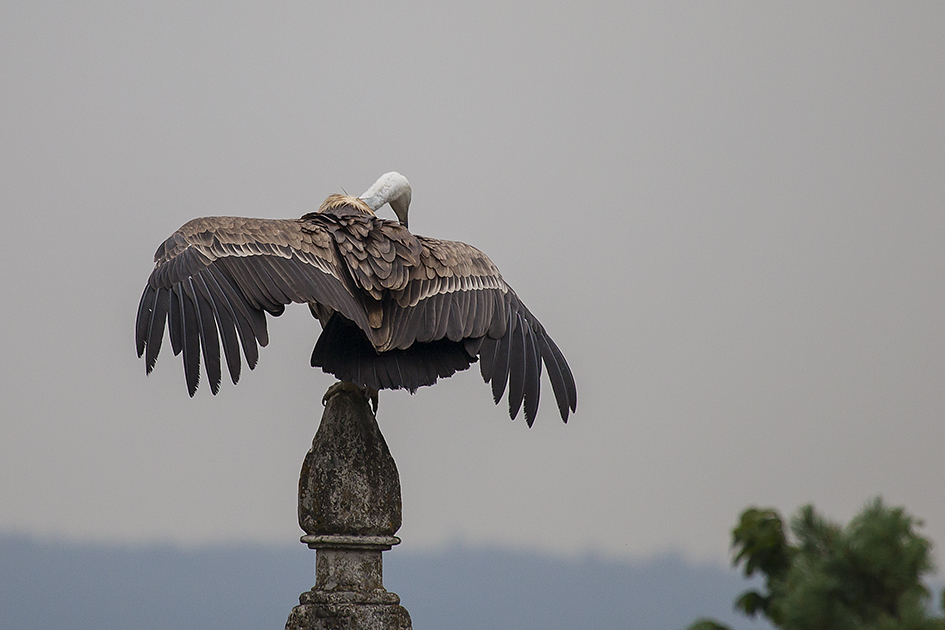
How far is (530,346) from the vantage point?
800 cm

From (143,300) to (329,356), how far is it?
4.03 ft

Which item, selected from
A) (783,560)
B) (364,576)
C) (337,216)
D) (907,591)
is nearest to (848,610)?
(907,591)

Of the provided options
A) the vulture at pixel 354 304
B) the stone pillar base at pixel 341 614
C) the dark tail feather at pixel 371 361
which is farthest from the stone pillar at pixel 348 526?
the vulture at pixel 354 304

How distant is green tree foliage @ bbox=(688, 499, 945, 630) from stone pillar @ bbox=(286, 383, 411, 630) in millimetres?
3801

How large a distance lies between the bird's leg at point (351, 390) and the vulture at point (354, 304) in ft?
0.10

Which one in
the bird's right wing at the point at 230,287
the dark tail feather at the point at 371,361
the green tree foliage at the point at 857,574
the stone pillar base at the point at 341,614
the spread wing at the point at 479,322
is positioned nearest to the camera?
the green tree foliage at the point at 857,574

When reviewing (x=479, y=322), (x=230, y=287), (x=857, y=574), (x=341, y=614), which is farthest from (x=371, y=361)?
(x=857, y=574)

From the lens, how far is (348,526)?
7.05 meters

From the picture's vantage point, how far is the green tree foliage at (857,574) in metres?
3.37

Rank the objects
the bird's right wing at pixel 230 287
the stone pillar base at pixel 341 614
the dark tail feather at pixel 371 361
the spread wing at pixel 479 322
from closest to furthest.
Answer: the stone pillar base at pixel 341 614 → the bird's right wing at pixel 230 287 → the dark tail feather at pixel 371 361 → the spread wing at pixel 479 322

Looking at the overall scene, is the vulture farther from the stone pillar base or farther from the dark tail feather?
the stone pillar base

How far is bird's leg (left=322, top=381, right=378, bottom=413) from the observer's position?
745 centimetres

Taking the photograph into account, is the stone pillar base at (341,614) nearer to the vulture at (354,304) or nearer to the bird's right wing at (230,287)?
the vulture at (354,304)

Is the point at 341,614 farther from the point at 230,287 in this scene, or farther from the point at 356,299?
the point at 230,287
